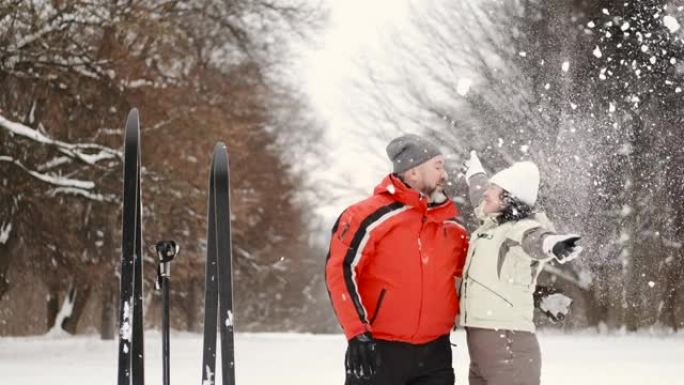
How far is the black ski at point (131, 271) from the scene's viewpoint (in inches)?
171

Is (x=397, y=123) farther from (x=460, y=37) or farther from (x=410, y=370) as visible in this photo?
(x=410, y=370)

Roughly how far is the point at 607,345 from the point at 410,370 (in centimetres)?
1198

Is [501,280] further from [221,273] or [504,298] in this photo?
[221,273]

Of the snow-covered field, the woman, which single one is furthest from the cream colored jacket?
the snow-covered field

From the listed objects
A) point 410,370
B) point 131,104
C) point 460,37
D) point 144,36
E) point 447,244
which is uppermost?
Result: point 460,37

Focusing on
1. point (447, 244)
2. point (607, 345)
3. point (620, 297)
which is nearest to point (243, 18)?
point (607, 345)

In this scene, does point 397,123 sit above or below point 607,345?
above

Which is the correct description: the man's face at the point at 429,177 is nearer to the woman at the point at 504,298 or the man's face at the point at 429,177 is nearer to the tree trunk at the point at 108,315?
the woman at the point at 504,298

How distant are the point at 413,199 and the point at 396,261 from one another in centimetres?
26

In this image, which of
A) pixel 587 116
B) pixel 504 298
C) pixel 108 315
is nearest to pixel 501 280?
pixel 504 298

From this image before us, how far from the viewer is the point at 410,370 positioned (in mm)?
4273

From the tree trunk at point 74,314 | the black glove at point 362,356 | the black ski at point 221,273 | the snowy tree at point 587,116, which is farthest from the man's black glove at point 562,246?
the tree trunk at point 74,314

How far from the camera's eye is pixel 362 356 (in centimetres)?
405

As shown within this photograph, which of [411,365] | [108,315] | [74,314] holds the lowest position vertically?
[411,365]
